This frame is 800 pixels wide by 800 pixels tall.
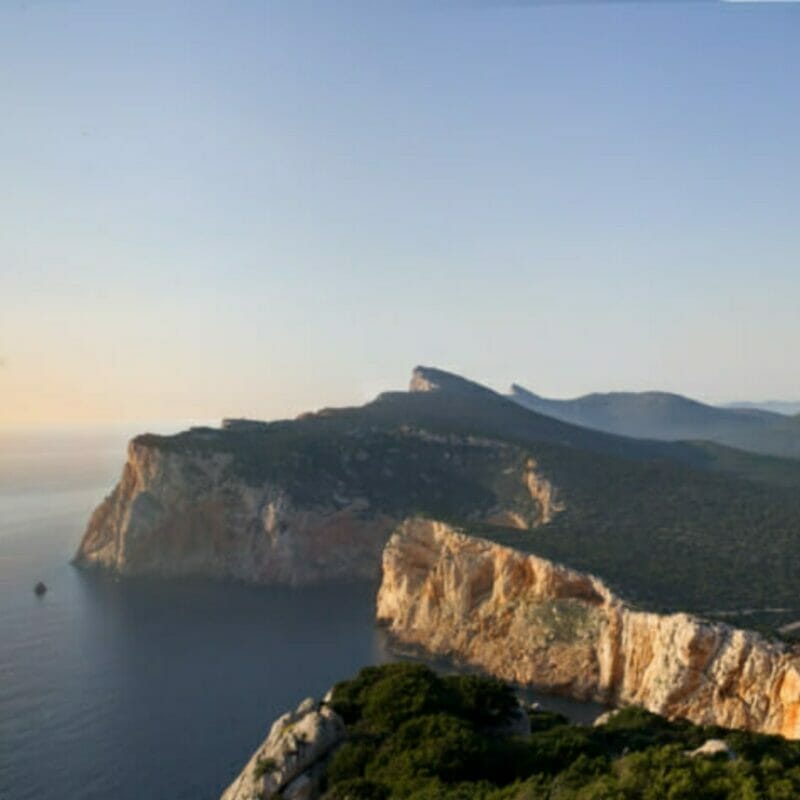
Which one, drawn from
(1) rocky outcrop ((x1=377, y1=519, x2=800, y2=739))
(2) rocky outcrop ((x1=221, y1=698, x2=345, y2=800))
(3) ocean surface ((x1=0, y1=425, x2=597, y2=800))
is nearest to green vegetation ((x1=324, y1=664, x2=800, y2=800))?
(2) rocky outcrop ((x1=221, y1=698, x2=345, y2=800))

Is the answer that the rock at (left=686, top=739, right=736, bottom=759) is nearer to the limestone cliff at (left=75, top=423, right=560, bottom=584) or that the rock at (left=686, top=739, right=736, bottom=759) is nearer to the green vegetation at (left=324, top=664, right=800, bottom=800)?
the green vegetation at (left=324, top=664, right=800, bottom=800)

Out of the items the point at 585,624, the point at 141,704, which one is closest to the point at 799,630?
the point at 585,624

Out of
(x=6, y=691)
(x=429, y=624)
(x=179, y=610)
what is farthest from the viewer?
(x=179, y=610)

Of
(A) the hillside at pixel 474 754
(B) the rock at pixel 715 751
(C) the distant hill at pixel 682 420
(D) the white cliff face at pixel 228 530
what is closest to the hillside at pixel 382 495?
(D) the white cliff face at pixel 228 530

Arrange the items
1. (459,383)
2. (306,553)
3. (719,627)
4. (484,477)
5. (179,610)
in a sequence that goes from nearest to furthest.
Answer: (719,627), (179,610), (306,553), (484,477), (459,383)

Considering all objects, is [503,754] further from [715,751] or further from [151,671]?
[151,671]

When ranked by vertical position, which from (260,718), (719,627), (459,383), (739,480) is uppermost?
(459,383)

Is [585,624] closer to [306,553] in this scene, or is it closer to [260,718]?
[260,718]
